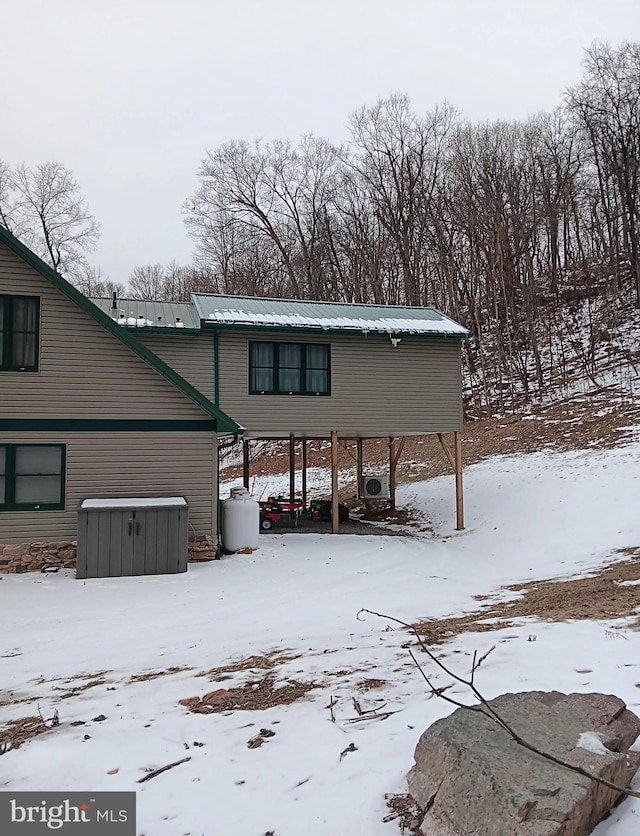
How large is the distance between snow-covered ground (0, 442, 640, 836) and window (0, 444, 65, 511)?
1.48 m

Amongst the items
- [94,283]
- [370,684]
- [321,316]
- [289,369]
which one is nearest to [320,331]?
[321,316]

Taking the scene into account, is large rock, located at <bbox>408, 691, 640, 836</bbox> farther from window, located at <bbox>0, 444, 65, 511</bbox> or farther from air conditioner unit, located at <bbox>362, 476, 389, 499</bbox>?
air conditioner unit, located at <bbox>362, 476, 389, 499</bbox>

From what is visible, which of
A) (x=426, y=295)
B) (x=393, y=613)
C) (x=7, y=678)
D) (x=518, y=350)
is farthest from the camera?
(x=426, y=295)

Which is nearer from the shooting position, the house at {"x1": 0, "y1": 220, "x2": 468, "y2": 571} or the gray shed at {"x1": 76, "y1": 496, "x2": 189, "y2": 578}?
the gray shed at {"x1": 76, "y1": 496, "x2": 189, "y2": 578}

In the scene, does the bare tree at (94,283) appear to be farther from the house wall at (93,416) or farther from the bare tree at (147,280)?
the house wall at (93,416)

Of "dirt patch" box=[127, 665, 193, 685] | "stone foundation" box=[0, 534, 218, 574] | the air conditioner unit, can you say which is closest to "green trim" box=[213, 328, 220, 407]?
"stone foundation" box=[0, 534, 218, 574]

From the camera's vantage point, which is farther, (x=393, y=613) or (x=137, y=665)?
(x=393, y=613)

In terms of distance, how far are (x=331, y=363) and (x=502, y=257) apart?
19.3 m

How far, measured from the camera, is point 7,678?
20.8 feet

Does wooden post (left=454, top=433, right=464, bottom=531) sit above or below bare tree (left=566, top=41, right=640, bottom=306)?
below

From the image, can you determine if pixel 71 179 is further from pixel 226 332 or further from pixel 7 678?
pixel 7 678

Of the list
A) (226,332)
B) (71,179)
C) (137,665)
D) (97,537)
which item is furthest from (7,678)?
(71,179)

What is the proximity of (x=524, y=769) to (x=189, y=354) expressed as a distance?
1381 centimetres

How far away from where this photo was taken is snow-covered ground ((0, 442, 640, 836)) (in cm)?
362
